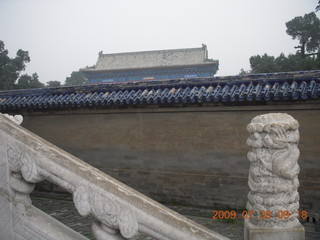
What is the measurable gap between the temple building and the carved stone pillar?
687 inches

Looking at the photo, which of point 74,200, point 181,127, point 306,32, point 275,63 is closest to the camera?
point 74,200

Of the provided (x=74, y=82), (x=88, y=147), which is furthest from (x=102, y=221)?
(x=74, y=82)

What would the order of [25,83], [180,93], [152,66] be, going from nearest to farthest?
[180,93]
[152,66]
[25,83]

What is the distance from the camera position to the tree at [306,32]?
23.4m

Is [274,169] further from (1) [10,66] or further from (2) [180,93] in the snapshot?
(1) [10,66]

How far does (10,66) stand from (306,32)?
27.6 meters

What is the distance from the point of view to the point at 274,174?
236 cm

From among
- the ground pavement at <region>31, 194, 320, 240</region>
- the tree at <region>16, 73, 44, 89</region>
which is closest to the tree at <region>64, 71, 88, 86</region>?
the tree at <region>16, 73, 44, 89</region>

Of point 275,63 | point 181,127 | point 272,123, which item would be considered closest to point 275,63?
point 275,63

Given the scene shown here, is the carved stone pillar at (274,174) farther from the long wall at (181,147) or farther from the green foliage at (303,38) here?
the green foliage at (303,38)

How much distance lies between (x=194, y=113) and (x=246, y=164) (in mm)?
1894

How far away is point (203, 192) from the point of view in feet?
24.6

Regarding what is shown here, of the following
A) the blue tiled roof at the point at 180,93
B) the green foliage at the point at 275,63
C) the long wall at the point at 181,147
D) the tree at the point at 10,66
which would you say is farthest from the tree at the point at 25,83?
the green foliage at the point at 275,63

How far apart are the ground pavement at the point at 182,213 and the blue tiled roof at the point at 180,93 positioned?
2.86 m
